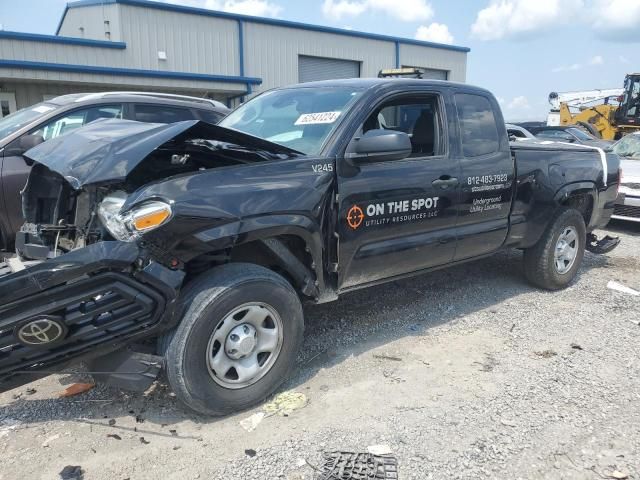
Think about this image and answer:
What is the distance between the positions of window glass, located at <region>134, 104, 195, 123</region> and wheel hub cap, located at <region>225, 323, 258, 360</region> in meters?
3.81

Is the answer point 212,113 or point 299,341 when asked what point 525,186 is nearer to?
point 299,341

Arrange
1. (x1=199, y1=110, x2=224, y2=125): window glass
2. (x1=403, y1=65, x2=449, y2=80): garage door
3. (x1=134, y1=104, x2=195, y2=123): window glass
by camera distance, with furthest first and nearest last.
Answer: (x1=403, y1=65, x2=449, y2=80): garage door
(x1=199, y1=110, x2=224, y2=125): window glass
(x1=134, y1=104, x2=195, y2=123): window glass

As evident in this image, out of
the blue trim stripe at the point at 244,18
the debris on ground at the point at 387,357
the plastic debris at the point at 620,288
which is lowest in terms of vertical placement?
the debris on ground at the point at 387,357

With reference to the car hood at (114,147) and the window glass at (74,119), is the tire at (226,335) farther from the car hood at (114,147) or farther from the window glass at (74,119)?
the window glass at (74,119)

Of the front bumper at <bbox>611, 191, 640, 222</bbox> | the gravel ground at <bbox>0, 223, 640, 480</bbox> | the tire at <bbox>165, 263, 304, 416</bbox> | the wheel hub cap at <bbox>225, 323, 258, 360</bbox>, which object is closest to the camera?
the gravel ground at <bbox>0, 223, 640, 480</bbox>

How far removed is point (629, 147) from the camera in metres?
10.3

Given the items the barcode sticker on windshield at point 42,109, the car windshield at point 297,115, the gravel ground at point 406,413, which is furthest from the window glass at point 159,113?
the gravel ground at point 406,413

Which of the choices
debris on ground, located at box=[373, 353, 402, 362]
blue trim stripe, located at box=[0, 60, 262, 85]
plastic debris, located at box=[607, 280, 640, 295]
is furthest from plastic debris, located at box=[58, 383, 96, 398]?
blue trim stripe, located at box=[0, 60, 262, 85]

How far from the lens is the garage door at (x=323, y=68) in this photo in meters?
20.7

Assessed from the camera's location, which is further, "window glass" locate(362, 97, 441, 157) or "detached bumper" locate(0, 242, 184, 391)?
"window glass" locate(362, 97, 441, 157)

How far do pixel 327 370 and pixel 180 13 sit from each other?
1637 cm

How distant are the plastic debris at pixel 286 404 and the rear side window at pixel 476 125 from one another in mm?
2351

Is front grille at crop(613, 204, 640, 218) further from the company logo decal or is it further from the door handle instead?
the company logo decal

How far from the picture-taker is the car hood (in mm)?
2662
